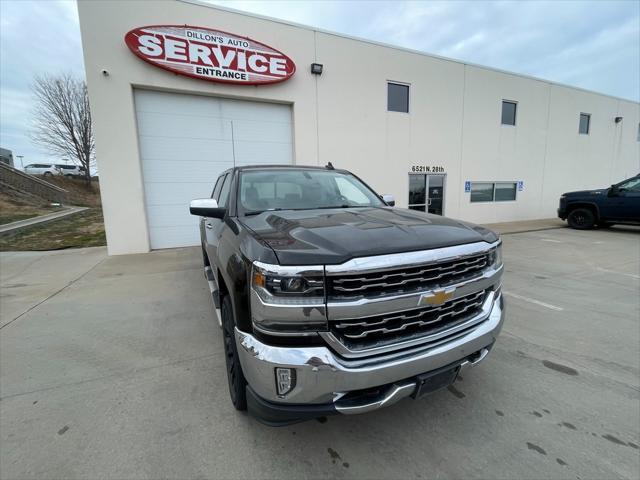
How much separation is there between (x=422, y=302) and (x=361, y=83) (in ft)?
31.8

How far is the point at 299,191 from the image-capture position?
308 centimetres

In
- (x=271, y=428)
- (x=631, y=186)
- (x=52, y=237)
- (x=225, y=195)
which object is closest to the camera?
(x=271, y=428)

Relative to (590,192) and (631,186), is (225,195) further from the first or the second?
(590,192)

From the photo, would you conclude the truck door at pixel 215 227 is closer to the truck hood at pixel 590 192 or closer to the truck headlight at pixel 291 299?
the truck headlight at pixel 291 299

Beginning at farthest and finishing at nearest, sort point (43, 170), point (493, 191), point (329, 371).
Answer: point (43, 170), point (493, 191), point (329, 371)

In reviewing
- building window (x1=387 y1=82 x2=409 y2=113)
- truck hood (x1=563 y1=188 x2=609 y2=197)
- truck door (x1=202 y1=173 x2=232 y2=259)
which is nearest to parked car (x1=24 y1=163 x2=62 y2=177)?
building window (x1=387 y1=82 x2=409 y2=113)

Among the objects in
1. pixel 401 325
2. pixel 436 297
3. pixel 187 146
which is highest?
pixel 187 146

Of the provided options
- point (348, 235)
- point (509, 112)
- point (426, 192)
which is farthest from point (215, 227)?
point (509, 112)

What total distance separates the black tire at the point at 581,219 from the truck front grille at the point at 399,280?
488 inches

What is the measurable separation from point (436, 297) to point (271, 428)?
142 centimetres

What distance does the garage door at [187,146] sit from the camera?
785cm

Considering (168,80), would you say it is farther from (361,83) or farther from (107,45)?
(361,83)

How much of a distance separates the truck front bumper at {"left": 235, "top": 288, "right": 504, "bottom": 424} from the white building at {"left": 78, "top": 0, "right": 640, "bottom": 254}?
25.4 ft

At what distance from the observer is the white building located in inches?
287
